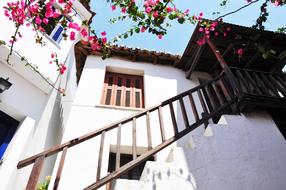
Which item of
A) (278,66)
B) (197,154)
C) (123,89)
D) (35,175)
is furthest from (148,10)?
(278,66)

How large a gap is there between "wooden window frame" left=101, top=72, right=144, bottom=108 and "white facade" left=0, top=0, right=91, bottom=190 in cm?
158

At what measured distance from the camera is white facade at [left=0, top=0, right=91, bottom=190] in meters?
4.03

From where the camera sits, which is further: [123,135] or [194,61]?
[194,61]

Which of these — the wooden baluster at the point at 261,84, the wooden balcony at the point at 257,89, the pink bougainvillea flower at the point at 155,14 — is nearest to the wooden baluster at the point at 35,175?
the pink bougainvillea flower at the point at 155,14

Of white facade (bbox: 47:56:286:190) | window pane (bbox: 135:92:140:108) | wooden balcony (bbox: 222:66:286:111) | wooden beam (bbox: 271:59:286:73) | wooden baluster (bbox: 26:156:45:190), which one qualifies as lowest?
wooden baluster (bbox: 26:156:45:190)

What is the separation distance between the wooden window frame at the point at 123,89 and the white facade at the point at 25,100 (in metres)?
1.58

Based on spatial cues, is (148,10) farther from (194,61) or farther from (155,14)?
(194,61)

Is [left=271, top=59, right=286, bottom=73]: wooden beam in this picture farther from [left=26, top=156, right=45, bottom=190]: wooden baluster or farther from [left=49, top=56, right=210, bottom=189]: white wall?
[left=26, top=156, right=45, bottom=190]: wooden baluster

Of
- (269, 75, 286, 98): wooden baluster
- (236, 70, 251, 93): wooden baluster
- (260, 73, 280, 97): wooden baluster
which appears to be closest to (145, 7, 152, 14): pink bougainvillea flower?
(236, 70, 251, 93): wooden baluster

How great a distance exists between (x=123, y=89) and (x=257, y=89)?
3719 mm

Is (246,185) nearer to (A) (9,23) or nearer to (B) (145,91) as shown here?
(B) (145,91)

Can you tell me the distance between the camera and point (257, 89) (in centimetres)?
434

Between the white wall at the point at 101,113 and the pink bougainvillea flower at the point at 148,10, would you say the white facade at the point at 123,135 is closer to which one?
the white wall at the point at 101,113

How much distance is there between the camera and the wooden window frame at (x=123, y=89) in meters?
6.17
